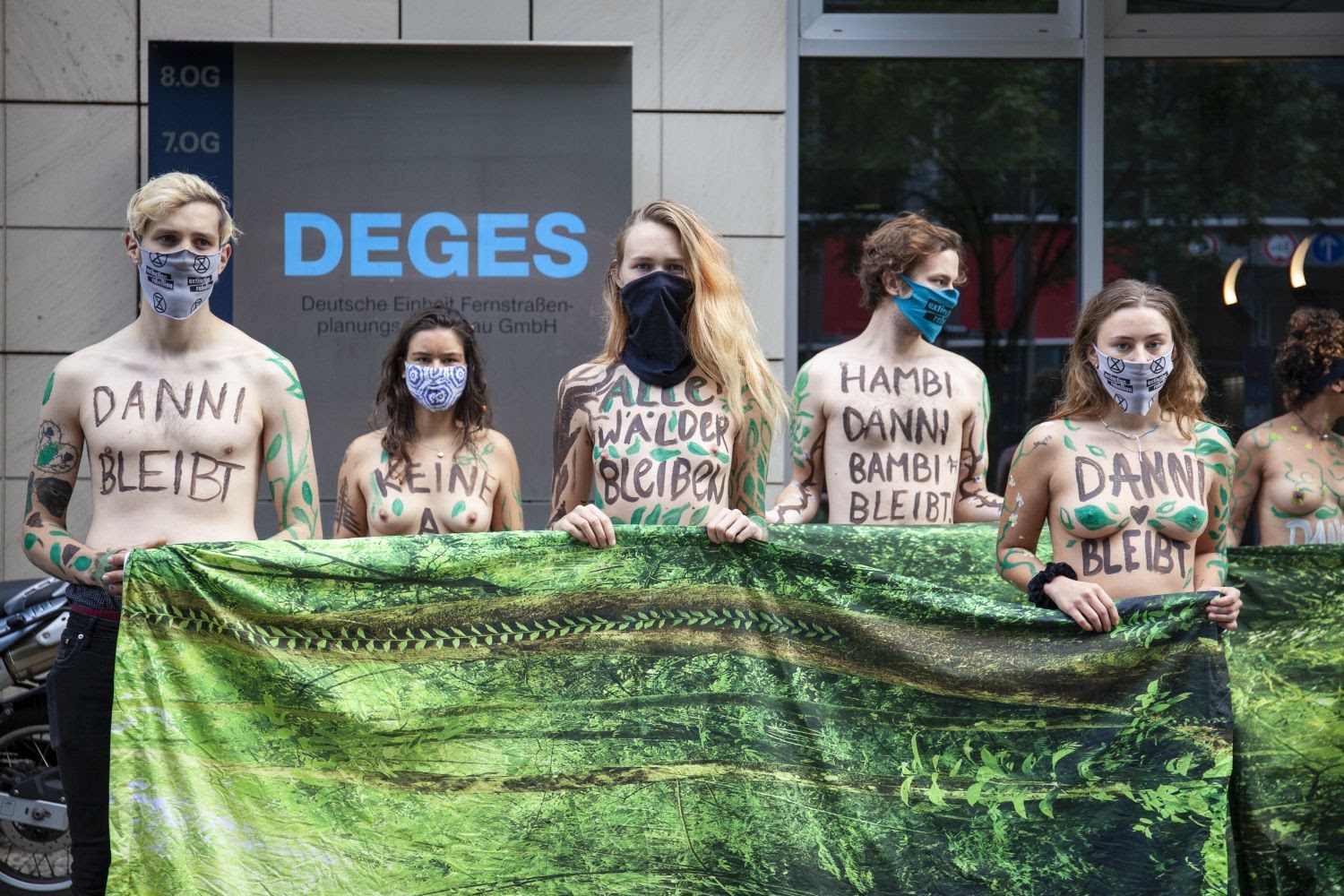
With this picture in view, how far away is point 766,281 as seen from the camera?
25.7 feet

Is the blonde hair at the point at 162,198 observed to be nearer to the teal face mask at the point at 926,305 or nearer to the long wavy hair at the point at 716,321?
the long wavy hair at the point at 716,321

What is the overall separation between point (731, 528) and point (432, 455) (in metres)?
1.85

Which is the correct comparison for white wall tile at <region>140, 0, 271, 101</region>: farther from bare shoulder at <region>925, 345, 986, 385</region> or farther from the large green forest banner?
the large green forest banner

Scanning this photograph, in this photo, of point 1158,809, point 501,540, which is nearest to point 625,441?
point 501,540

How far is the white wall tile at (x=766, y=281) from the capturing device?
7797mm

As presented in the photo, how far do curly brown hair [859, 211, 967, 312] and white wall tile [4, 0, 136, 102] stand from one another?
4102mm

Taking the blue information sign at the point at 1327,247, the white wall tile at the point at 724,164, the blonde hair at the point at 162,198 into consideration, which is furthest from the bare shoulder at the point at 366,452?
the blue information sign at the point at 1327,247

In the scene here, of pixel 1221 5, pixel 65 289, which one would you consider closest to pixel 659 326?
pixel 65 289

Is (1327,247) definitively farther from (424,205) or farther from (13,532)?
(13,532)

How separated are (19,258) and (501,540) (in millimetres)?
4769

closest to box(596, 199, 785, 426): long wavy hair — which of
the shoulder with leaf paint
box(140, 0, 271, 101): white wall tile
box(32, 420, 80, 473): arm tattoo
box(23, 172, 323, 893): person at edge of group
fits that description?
the shoulder with leaf paint

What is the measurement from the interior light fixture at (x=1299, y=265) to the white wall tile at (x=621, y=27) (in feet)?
12.2

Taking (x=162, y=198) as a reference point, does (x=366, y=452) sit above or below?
below

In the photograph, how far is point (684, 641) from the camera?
3.96 metres
